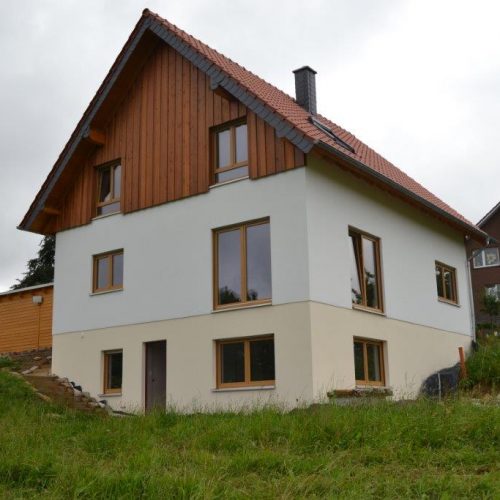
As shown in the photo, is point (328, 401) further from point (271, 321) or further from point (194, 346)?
point (194, 346)

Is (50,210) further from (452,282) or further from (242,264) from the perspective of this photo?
(452,282)

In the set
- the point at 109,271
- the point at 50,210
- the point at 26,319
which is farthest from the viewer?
the point at 26,319

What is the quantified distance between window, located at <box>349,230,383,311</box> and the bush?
3.83 m

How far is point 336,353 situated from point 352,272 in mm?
2048

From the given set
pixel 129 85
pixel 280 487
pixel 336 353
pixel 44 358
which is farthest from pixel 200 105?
pixel 280 487

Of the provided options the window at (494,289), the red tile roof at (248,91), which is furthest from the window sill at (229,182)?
the window at (494,289)

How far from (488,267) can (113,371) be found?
97.7 feet

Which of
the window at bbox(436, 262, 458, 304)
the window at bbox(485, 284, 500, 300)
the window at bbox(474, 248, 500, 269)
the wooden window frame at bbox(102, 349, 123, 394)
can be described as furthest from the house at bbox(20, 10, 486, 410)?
the window at bbox(474, 248, 500, 269)

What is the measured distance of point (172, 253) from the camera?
15.8 m

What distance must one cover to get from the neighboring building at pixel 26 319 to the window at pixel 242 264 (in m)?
8.02

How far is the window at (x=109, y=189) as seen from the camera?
17.7 meters

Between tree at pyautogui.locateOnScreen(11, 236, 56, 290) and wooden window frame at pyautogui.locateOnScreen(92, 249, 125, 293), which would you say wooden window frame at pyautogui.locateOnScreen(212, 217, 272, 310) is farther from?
tree at pyautogui.locateOnScreen(11, 236, 56, 290)

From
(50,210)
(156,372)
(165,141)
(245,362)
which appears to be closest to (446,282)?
(245,362)

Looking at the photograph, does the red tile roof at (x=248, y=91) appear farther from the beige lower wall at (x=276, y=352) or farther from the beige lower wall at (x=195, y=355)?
the beige lower wall at (x=195, y=355)
